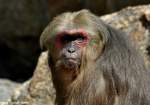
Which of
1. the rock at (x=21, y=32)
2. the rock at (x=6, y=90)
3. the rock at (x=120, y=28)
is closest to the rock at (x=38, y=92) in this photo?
the rock at (x=120, y=28)

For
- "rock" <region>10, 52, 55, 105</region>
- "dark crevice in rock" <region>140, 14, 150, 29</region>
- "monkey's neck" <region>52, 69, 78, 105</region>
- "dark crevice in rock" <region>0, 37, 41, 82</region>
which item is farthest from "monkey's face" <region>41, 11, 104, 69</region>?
"dark crevice in rock" <region>0, 37, 41, 82</region>

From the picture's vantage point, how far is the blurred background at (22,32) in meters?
11.3

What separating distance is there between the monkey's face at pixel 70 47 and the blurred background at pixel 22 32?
4033 millimetres

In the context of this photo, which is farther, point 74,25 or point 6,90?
point 6,90

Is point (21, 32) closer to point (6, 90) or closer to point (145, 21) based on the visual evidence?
point (6, 90)

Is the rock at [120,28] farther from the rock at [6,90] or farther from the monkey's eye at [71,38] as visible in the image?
the monkey's eye at [71,38]

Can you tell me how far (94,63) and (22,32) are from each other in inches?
192

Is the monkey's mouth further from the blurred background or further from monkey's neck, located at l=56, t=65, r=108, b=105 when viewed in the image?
the blurred background

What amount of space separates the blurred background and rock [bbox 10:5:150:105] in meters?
2.34

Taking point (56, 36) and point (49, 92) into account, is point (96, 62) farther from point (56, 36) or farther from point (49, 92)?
point (49, 92)

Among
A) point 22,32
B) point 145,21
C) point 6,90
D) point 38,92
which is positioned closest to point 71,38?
point 38,92

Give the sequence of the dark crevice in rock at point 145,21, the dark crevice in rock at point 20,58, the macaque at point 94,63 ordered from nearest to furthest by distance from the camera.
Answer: the macaque at point 94,63 < the dark crevice in rock at point 145,21 < the dark crevice in rock at point 20,58

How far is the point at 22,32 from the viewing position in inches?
459

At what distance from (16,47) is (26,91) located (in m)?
3.31
